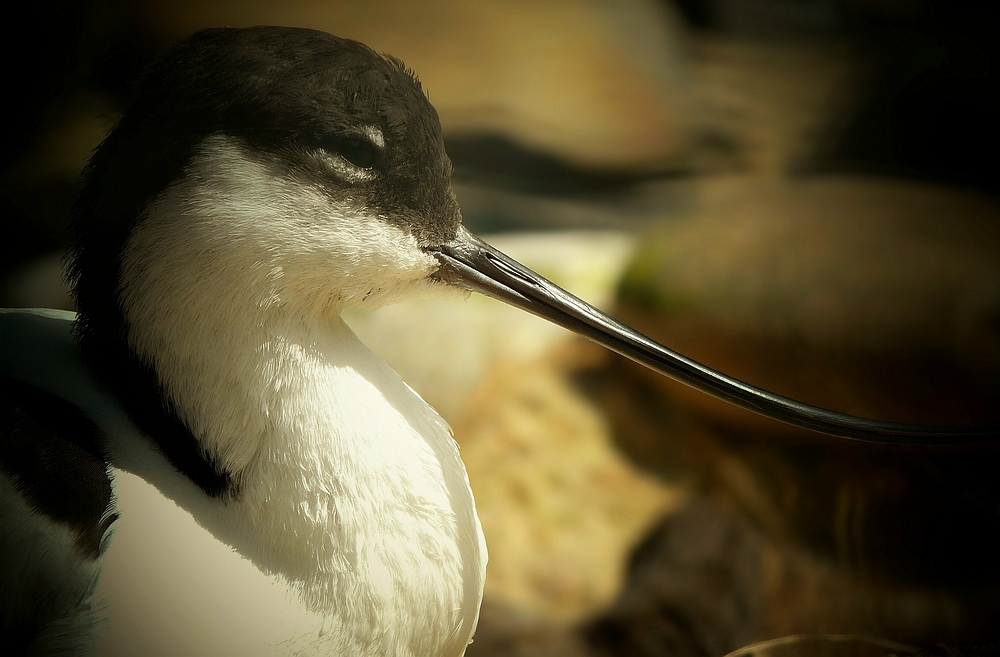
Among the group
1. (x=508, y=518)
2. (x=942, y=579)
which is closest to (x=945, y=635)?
(x=942, y=579)

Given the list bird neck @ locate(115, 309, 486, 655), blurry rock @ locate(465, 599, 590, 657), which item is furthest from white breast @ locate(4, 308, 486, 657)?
blurry rock @ locate(465, 599, 590, 657)

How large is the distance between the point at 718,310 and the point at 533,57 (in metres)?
0.46

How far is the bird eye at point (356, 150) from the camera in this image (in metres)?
0.50

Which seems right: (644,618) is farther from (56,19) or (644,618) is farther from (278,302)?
(56,19)

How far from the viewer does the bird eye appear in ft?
1.63

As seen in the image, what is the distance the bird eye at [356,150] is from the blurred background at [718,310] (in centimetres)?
27

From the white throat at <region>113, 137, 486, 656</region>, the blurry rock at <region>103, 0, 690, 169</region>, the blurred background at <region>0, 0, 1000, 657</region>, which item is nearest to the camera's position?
the white throat at <region>113, 137, 486, 656</region>

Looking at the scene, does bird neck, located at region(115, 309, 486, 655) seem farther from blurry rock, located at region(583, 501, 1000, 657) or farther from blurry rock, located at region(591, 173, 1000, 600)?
blurry rock, located at region(591, 173, 1000, 600)

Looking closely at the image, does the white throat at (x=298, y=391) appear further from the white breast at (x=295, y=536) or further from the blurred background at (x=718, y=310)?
the blurred background at (x=718, y=310)

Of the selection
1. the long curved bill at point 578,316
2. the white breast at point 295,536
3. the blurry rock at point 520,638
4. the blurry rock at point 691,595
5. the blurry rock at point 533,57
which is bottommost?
the blurry rock at point 520,638

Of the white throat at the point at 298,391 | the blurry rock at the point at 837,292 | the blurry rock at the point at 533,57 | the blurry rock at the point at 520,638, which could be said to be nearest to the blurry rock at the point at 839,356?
the blurry rock at the point at 837,292

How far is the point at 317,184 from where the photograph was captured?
0.50m

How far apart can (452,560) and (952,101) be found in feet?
2.87

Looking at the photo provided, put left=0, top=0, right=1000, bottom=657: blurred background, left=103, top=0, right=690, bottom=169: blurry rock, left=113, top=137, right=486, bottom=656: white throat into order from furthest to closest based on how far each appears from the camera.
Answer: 1. left=0, top=0, right=1000, bottom=657: blurred background
2. left=103, top=0, right=690, bottom=169: blurry rock
3. left=113, top=137, right=486, bottom=656: white throat
